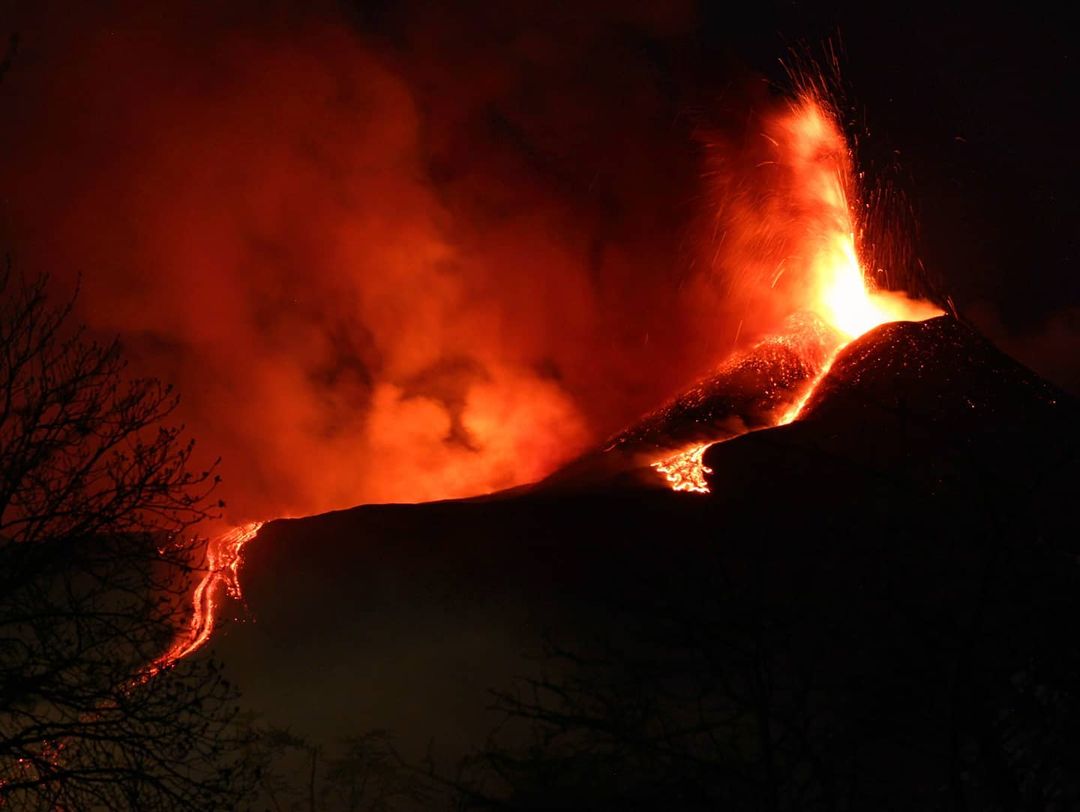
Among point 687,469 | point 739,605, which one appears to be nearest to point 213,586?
point 687,469

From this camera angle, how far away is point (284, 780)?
17.0m

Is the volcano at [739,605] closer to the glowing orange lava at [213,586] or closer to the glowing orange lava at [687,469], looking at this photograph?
the glowing orange lava at [687,469]

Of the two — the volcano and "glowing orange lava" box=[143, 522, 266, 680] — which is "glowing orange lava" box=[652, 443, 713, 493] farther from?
"glowing orange lava" box=[143, 522, 266, 680]

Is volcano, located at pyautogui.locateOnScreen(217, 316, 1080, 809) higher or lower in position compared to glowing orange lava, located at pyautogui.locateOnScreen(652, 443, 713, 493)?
lower

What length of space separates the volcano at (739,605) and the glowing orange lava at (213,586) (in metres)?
0.60

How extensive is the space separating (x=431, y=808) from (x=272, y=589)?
848 centimetres

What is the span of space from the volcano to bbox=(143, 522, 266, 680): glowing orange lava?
1.96ft

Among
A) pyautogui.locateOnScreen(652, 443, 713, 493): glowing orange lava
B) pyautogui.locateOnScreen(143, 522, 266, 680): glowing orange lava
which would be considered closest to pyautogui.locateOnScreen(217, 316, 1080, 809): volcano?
pyautogui.locateOnScreen(652, 443, 713, 493): glowing orange lava

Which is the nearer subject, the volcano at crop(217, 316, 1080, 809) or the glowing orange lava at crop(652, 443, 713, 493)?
the volcano at crop(217, 316, 1080, 809)

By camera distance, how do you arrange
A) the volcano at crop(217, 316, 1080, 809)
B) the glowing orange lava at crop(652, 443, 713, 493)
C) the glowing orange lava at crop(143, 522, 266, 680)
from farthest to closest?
the glowing orange lava at crop(652, 443, 713, 493) < the glowing orange lava at crop(143, 522, 266, 680) < the volcano at crop(217, 316, 1080, 809)

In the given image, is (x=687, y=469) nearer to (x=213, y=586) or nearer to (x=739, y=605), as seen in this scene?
(x=213, y=586)

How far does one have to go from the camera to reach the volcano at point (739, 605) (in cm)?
Answer: 595

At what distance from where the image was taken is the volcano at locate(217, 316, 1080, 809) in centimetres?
595

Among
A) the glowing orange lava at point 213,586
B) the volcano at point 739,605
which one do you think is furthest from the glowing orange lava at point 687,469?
the glowing orange lava at point 213,586
